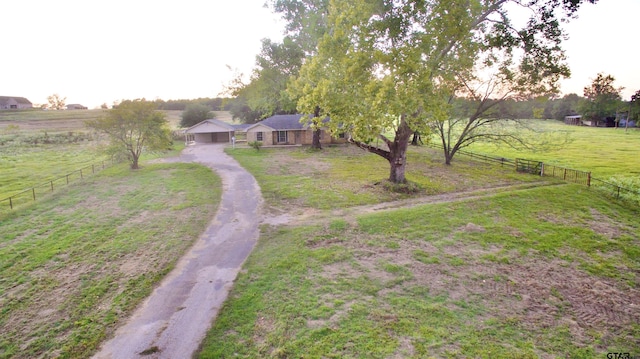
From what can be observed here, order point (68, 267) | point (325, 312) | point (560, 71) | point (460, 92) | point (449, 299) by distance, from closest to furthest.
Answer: point (325, 312) → point (449, 299) → point (68, 267) → point (560, 71) → point (460, 92)

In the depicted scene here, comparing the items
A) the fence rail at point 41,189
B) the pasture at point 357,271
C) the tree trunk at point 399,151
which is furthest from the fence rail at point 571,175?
the fence rail at point 41,189

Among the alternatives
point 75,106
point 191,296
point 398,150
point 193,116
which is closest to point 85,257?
point 191,296

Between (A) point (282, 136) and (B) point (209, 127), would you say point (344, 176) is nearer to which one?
(A) point (282, 136)

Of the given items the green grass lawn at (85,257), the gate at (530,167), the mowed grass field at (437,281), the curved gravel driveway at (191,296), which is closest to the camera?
the curved gravel driveway at (191,296)

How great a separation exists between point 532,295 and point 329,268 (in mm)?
5709

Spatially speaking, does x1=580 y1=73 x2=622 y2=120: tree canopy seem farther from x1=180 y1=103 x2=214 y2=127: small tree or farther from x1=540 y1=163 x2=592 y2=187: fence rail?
x1=180 y1=103 x2=214 y2=127: small tree

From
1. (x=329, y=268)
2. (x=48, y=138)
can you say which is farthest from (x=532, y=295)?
(x=48, y=138)

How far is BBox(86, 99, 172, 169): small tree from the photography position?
2579cm

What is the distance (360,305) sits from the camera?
848 centimetres

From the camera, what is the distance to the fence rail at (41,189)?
18044mm

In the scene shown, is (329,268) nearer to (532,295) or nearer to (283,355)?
(283,355)

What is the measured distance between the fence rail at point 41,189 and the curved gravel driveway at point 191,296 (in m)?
11.7

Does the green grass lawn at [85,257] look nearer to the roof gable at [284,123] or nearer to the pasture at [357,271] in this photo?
the pasture at [357,271]

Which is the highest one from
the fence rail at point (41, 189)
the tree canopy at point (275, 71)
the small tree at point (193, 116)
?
the tree canopy at point (275, 71)
